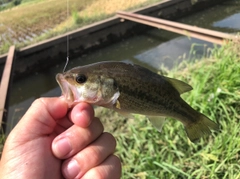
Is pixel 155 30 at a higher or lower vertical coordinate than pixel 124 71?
lower

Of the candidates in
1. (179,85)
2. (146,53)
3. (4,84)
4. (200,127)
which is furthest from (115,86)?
(146,53)

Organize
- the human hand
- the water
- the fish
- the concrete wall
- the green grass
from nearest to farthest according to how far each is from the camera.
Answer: the fish < the human hand < the green grass < the water < the concrete wall

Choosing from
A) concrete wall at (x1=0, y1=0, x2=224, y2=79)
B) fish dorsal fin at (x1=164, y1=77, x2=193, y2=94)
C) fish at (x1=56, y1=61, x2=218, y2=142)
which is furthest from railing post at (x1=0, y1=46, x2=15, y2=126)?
fish dorsal fin at (x1=164, y1=77, x2=193, y2=94)

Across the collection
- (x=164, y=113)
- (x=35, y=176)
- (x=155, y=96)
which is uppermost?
(x=155, y=96)

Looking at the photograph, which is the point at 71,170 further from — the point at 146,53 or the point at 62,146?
the point at 146,53

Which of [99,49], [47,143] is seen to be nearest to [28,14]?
[99,49]

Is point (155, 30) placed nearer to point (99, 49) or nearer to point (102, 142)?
point (99, 49)

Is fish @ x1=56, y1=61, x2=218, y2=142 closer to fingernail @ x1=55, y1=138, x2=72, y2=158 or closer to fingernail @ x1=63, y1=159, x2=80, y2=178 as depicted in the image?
fingernail @ x1=55, y1=138, x2=72, y2=158
